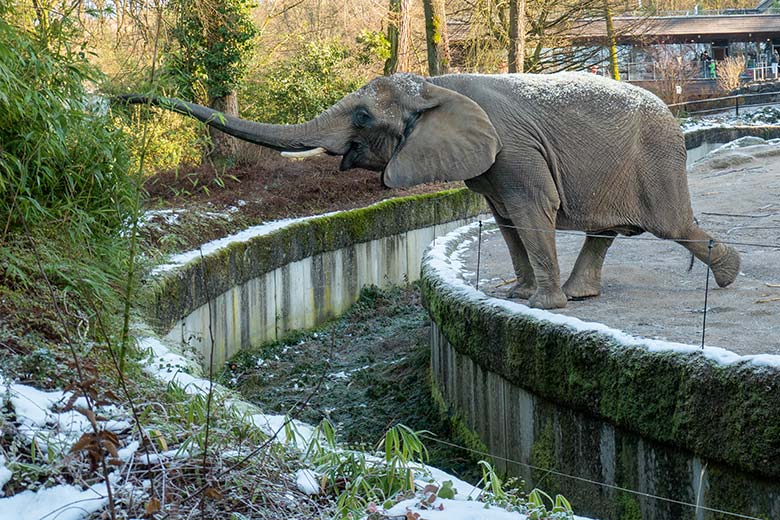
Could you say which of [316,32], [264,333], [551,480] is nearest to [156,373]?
[551,480]

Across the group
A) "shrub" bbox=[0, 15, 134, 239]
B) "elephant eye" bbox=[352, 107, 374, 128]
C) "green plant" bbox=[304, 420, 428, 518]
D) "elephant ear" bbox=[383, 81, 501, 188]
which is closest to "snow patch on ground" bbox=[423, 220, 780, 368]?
"elephant ear" bbox=[383, 81, 501, 188]

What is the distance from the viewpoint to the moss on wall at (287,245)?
10633 mm

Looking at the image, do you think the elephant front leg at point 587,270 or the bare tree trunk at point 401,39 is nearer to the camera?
the elephant front leg at point 587,270

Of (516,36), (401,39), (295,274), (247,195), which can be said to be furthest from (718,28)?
(295,274)

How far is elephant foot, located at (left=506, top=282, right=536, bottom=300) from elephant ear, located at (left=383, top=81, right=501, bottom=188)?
141 centimetres

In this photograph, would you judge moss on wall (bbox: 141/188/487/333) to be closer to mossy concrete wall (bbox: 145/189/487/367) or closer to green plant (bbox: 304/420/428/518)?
mossy concrete wall (bbox: 145/189/487/367)

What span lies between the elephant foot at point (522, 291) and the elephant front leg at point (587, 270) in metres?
0.28

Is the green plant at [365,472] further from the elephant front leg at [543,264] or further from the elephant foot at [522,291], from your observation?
the elephant foot at [522,291]

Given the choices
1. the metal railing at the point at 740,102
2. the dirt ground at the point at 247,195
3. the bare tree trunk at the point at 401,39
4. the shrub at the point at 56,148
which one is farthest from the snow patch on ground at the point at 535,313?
the metal railing at the point at 740,102

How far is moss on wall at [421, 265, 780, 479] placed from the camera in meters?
5.69

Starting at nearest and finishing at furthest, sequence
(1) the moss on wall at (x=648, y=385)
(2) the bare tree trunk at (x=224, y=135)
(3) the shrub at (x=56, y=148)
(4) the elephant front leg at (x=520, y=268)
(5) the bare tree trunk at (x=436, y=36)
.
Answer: (1) the moss on wall at (x=648, y=385), (3) the shrub at (x=56, y=148), (4) the elephant front leg at (x=520, y=268), (2) the bare tree trunk at (x=224, y=135), (5) the bare tree trunk at (x=436, y=36)

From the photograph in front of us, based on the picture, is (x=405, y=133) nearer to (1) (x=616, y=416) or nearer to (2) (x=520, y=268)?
A: (2) (x=520, y=268)

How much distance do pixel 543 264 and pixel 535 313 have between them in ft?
2.76

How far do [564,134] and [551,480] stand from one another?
2.74 metres
